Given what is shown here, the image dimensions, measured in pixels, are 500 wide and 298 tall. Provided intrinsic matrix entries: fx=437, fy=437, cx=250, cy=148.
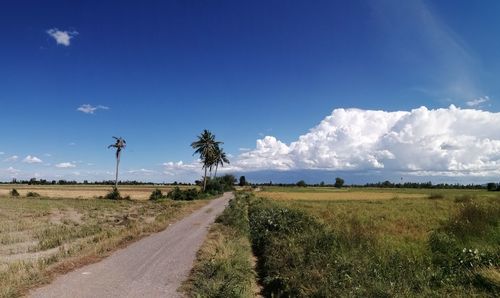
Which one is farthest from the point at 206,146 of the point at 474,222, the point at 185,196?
the point at 474,222

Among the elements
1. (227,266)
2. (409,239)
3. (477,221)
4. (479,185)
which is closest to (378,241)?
(409,239)

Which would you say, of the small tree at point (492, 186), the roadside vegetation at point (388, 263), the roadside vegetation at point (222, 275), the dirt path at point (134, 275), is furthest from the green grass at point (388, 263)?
the small tree at point (492, 186)

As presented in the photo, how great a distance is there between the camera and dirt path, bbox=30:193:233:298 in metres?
10.2

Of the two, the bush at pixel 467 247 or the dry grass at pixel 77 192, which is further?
the dry grass at pixel 77 192

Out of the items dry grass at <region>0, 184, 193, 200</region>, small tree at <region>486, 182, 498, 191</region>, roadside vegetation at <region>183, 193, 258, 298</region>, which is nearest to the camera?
roadside vegetation at <region>183, 193, 258, 298</region>

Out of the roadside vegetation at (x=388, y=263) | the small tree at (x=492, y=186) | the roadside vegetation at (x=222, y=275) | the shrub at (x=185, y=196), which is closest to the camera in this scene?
the roadside vegetation at (x=388, y=263)

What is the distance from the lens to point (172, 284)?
11.3m

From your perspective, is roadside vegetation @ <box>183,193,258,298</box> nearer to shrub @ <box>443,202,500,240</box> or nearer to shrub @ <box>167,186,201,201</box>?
shrub @ <box>443,202,500,240</box>

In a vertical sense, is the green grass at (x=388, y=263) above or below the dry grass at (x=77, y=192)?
below

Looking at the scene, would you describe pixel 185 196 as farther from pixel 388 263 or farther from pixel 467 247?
pixel 388 263

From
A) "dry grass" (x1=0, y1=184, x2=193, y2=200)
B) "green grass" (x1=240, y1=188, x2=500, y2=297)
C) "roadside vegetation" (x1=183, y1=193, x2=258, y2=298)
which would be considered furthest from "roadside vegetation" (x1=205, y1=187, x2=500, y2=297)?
"dry grass" (x1=0, y1=184, x2=193, y2=200)

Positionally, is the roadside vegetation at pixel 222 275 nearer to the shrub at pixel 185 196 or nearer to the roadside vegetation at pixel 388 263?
the roadside vegetation at pixel 388 263

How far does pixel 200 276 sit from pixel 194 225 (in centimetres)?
1694

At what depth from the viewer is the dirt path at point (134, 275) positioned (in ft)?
33.5
